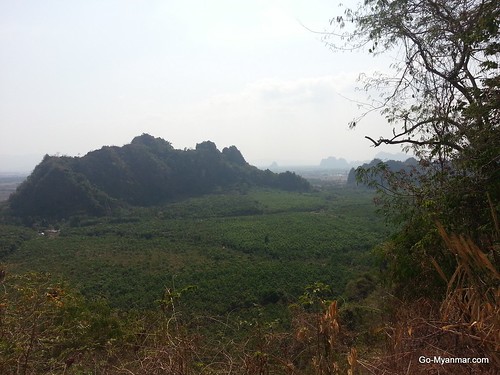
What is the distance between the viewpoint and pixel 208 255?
A: 22.1 metres

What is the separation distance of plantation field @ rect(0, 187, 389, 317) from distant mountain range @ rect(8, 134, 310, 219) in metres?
6.80

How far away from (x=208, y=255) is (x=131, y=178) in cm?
3489

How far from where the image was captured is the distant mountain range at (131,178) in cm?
4141

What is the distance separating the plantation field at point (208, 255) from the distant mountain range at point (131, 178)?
268 inches

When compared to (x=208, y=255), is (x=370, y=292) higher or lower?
higher

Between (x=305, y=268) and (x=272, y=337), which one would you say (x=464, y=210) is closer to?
(x=272, y=337)

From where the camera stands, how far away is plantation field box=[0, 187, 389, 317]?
584 inches

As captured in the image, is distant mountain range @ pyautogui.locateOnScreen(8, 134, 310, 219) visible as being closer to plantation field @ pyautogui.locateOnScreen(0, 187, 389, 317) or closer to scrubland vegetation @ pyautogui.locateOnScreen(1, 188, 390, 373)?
scrubland vegetation @ pyautogui.locateOnScreen(1, 188, 390, 373)
